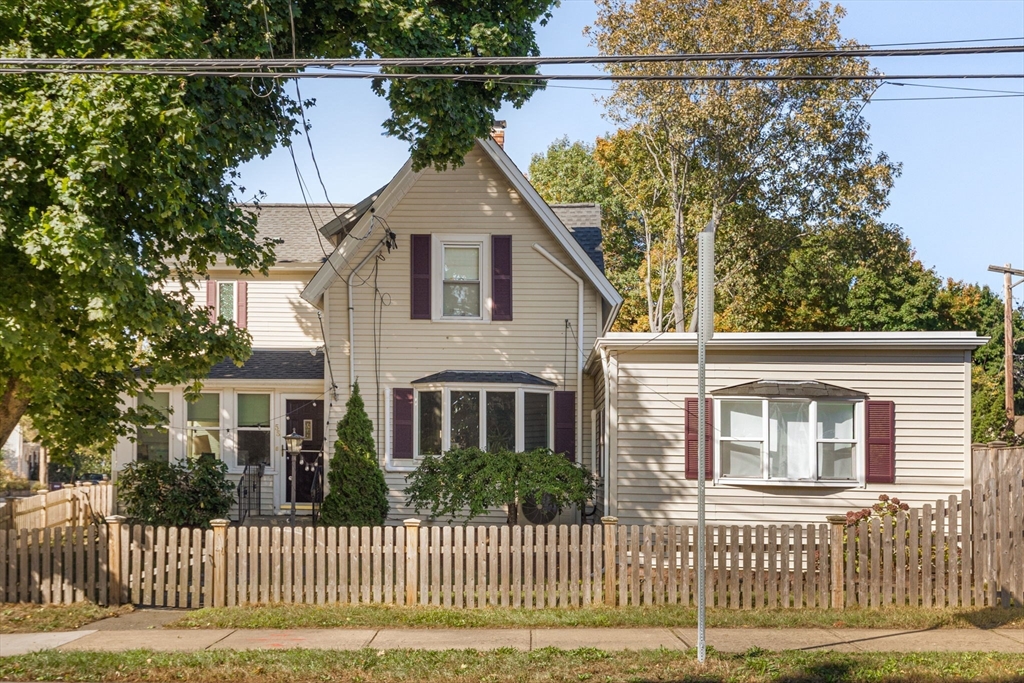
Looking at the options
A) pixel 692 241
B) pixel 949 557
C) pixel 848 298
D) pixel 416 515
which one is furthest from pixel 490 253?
pixel 848 298

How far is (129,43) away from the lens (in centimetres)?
1075

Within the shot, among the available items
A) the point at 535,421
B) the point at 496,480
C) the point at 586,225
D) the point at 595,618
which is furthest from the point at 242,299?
the point at 595,618

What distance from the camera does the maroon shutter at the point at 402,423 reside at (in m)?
18.0

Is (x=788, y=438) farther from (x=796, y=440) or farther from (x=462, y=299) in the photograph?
(x=462, y=299)

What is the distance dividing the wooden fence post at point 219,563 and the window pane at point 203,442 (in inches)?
343

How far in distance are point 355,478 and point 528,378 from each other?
385 centimetres

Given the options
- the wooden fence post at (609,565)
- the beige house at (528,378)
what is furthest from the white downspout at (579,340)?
the wooden fence post at (609,565)

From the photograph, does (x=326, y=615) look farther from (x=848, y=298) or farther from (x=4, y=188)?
(x=848, y=298)

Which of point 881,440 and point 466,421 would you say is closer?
point 881,440

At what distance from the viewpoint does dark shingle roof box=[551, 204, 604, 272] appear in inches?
760

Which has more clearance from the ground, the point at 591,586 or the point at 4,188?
the point at 4,188

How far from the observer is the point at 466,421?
711 inches

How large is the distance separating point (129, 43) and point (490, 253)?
29.3 ft

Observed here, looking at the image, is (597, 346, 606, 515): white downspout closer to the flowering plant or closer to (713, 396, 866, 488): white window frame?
(713, 396, 866, 488): white window frame
